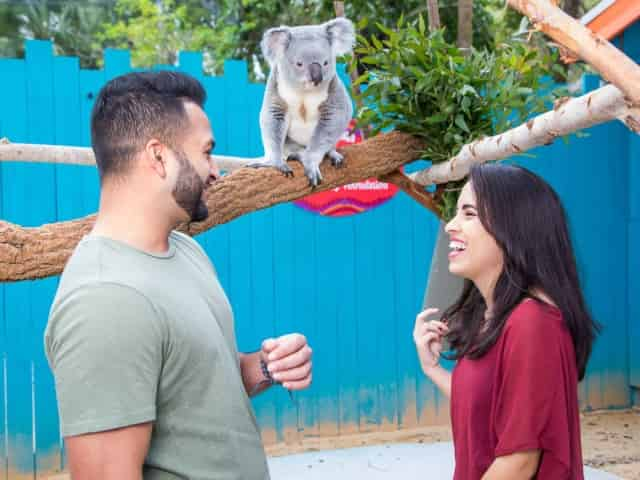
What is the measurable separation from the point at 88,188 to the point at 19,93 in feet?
1.89

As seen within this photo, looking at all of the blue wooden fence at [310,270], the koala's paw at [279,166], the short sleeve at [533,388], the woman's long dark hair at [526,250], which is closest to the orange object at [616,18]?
the blue wooden fence at [310,270]

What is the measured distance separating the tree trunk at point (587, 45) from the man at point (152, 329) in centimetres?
64

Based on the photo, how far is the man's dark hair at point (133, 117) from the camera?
1.13m

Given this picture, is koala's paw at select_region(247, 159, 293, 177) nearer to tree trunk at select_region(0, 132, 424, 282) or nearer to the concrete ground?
tree trunk at select_region(0, 132, 424, 282)

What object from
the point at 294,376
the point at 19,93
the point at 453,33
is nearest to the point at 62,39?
the point at 453,33

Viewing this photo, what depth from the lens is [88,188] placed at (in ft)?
12.4

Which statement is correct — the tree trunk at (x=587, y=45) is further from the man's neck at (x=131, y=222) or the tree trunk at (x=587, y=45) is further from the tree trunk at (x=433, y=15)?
the tree trunk at (x=433, y=15)

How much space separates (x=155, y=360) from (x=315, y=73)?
6.65ft

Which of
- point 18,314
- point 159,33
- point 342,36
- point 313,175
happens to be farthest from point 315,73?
point 159,33

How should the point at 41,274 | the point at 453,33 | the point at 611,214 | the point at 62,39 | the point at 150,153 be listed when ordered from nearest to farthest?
the point at 150,153 → the point at 41,274 → the point at 611,214 → the point at 453,33 → the point at 62,39

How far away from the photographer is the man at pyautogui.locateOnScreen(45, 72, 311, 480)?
915 millimetres

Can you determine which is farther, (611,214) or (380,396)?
(611,214)

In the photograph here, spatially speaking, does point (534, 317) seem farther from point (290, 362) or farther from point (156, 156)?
point (156, 156)

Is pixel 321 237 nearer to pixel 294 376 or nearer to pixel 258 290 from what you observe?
pixel 258 290
